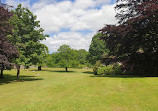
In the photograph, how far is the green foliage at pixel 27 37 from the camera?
20.0m

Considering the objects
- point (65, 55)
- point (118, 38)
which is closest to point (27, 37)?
point (118, 38)

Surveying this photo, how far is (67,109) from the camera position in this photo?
6.60 m

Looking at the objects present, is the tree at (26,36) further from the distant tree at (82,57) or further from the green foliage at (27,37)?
the distant tree at (82,57)

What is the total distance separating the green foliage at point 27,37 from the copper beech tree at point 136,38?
35.7 feet

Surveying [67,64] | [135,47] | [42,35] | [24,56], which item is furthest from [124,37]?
[67,64]

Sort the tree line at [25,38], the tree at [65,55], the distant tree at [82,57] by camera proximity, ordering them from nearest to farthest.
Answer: the tree line at [25,38] → the tree at [65,55] → the distant tree at [82,57]

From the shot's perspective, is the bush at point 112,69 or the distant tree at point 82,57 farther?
the distant tree at point 82,57

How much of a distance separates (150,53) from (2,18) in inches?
777

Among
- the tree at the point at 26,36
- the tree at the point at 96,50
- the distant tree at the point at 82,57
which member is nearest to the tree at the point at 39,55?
the tree at the point at 26,36

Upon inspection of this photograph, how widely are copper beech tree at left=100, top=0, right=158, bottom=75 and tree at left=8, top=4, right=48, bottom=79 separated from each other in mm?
11094

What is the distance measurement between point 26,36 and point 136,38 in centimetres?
1643

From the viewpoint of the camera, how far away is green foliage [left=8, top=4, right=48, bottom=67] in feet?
65.5

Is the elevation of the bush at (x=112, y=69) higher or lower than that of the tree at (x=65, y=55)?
lower

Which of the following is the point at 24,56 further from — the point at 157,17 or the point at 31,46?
the point at 157,17
